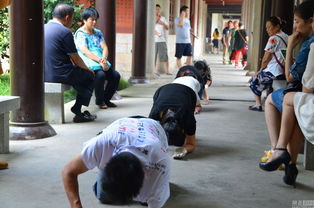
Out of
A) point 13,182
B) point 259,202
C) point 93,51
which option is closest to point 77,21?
point 93,51

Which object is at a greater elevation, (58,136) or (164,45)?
(164,45)

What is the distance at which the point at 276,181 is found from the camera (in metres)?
3.74

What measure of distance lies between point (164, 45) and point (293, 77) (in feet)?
29.0

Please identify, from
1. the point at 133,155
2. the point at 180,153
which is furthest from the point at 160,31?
the point at 133,155

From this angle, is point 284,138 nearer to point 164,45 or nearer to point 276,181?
point 276,181

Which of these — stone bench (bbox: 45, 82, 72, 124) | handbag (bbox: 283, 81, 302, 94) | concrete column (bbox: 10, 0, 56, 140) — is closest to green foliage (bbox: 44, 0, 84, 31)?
stone bench (bbox: 45, 82, 72, 124)

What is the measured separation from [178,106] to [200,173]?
558mm

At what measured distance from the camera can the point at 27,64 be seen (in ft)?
15.7

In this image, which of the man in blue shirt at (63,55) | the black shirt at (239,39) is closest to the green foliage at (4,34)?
the man in blue shirt at (63,55)

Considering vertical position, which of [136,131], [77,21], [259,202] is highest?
[77,21]

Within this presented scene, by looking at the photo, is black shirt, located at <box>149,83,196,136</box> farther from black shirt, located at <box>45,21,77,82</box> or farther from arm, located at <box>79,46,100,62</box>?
arm, located at <box>79,46,100,62</box>

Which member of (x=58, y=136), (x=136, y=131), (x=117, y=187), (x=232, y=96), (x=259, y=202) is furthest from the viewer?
(x=232, y=96)

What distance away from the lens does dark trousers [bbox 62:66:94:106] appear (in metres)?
5.62

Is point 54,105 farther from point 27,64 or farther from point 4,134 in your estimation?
point 4,134
